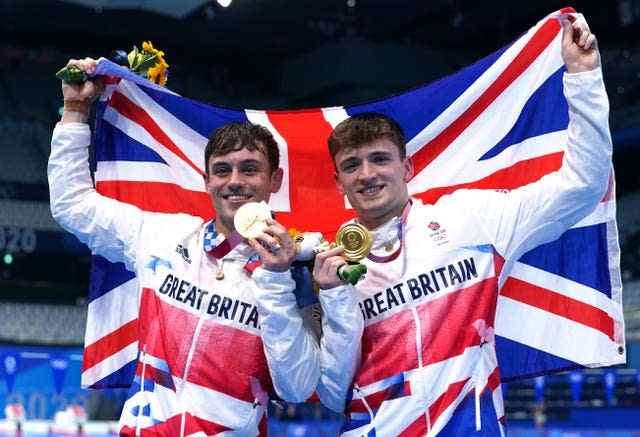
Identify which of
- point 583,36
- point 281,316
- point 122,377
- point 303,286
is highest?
point 583,36

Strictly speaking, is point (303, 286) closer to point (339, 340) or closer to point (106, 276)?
point (339, 340)

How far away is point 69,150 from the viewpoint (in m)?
3.36

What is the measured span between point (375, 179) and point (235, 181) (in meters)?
0.41

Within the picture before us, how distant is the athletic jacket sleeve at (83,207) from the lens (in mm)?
3303

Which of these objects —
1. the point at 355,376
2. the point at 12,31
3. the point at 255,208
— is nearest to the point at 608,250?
the point at 355,376

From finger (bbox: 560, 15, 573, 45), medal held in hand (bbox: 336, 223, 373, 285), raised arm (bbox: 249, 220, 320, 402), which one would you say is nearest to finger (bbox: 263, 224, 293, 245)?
raised arm (bbox: 249, 220, 320, 402)

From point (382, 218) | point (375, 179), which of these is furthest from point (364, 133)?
point (382, 218)

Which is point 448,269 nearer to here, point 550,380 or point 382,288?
point 382,288

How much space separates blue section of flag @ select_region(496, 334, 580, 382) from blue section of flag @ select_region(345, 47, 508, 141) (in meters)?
0.82

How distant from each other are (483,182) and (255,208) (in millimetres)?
A: 1080

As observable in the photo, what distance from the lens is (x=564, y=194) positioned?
2.94 metres

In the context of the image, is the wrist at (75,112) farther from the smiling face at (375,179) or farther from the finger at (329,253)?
the finger at (329,253)

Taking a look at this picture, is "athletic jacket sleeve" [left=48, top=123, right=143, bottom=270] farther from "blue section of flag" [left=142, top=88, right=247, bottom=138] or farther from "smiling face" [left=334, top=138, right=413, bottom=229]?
"smiling face" [left=334, top=138, right=413, bottom=229]

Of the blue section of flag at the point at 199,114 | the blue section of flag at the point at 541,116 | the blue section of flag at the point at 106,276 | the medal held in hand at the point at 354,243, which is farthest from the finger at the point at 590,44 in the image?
the blue section of flag at the point at 106,276
